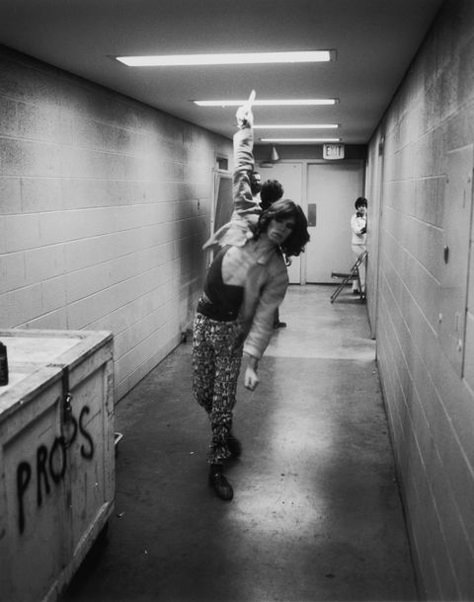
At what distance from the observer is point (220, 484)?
3.74m

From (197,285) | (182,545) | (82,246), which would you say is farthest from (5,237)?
(197,285)

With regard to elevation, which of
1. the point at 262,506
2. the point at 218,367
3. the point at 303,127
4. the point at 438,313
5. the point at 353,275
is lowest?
the point at 262,506

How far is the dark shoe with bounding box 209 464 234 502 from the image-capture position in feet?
12.1

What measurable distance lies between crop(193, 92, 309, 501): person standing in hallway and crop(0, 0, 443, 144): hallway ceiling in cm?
59

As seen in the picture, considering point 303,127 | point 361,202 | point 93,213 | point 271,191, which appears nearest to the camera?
point 93,213

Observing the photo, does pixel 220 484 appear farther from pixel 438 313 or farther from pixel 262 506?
pixel 438 313

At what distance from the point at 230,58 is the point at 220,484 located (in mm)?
2464

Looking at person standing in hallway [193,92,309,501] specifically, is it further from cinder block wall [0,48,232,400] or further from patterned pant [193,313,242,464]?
cinder block wall [0,48,232,400]

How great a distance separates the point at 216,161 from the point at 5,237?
5.88m

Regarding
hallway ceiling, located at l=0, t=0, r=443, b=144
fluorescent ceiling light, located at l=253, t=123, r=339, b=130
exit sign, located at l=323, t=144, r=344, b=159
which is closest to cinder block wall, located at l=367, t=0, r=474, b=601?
hallway ceiling, located at l=0, t=0, r=443, b=144

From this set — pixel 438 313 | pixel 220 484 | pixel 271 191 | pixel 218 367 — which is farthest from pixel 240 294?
pixel 271 191

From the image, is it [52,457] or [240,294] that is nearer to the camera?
[52,457]

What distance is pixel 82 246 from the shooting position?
4.58 m

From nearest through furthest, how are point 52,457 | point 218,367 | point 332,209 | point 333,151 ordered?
1. point 52,457
2. point 218,367
3. point 333,151
4. point 332,209
